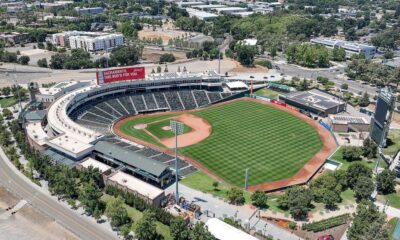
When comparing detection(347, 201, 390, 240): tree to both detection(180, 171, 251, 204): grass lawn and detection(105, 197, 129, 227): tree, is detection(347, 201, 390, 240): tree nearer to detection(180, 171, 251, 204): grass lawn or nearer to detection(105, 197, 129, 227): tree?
detection(180, 171, 251, 204): grass lawn

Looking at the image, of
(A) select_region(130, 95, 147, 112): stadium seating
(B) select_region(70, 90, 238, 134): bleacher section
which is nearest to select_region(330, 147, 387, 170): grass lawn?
(B) select_region(70, 90, 238, 134): bleacher section

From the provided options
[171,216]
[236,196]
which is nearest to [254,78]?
[236,196]

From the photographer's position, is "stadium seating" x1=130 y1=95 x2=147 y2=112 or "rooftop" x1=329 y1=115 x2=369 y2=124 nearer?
"rooftop" x1=329 y1=115 x2=369 y2=124

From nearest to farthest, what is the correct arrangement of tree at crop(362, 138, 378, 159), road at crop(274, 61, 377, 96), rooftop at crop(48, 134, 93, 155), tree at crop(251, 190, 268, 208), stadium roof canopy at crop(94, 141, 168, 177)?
tree at crop(251, 190, 268, 208), stadium roof canopy at crop(94, 141, 168, 177), rooftop at crop(48, 134, 93, 155), tree at crop(362, 138, 378, 159), road at crop(274, 61, 377, 96)

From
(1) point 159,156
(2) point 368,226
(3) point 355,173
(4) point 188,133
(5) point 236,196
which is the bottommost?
(4) point 188,133

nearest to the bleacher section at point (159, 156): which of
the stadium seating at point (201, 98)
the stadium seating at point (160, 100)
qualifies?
the stadium seating at point (160, 100)

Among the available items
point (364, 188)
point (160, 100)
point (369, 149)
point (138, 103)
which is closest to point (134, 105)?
point (138, 103)

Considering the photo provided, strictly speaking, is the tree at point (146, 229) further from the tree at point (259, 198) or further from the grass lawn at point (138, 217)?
the tree at point (259, 198)

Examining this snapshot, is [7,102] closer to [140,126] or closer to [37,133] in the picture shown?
[37,133]
